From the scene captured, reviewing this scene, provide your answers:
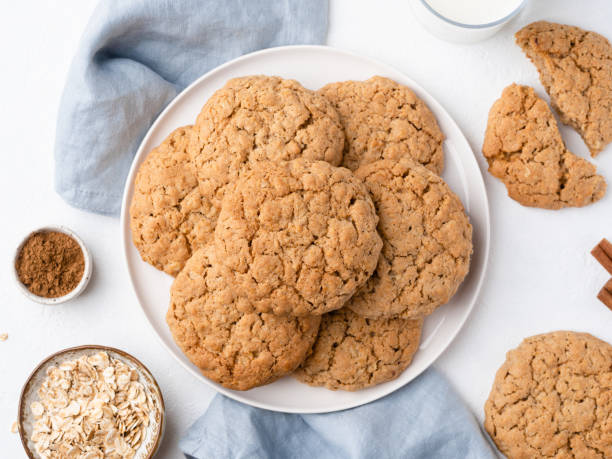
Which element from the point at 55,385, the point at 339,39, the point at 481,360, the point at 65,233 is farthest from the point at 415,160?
the point at 55,385

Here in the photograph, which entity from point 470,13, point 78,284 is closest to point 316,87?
point 470,13

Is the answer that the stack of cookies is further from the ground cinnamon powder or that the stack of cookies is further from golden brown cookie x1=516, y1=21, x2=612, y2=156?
golden brown cookie x1=516, y1=21, x2=612, y2=156

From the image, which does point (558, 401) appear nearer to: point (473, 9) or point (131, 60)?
point (473, 9)

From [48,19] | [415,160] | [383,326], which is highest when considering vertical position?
[48,19]

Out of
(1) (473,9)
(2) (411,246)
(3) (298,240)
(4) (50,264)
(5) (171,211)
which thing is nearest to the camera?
(3) (298,240)

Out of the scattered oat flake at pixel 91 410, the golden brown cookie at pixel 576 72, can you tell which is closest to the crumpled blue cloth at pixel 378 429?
the scattered oat flake at pixel 91 410

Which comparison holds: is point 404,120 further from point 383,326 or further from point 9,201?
point 9,201

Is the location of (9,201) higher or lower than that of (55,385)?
higher
